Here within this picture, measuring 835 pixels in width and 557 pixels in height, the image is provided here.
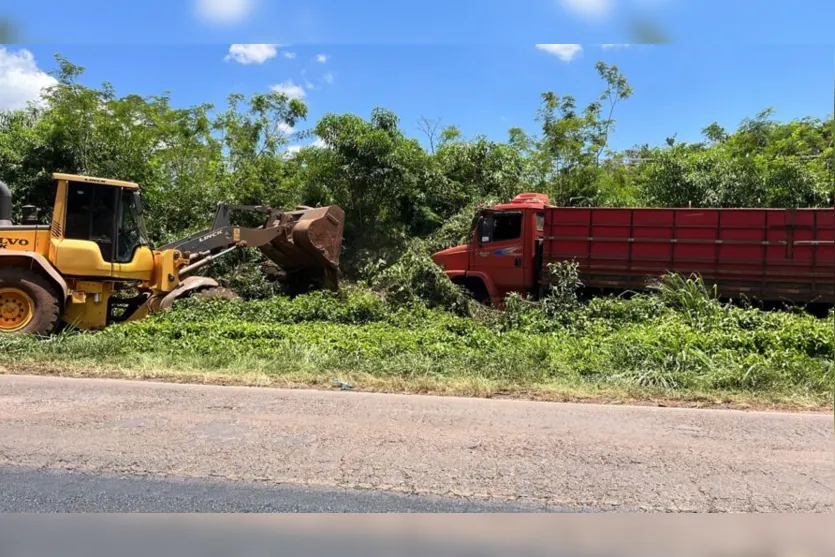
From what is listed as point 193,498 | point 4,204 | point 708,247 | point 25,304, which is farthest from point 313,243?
point 193,498

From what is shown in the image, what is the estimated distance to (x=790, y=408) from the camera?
708cm

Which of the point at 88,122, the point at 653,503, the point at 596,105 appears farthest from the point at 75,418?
the point at 596,105

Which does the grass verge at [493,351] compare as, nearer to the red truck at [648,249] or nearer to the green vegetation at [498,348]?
the green vegetation at [498,348]

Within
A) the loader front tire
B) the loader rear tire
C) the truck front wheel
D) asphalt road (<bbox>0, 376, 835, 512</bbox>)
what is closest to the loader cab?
the loader rear tire

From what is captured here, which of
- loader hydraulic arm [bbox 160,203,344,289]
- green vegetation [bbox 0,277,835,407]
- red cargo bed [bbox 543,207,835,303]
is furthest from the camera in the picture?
loader hydraulic arm [bbox 160,203,344,289]

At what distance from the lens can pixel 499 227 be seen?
1378 cm

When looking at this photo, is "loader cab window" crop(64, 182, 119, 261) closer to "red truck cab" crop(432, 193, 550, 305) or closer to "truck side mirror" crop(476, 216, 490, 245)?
"red truck cab" crop(432, 193, 550, 305)

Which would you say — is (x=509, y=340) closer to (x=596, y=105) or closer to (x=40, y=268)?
(x=40, y=268)

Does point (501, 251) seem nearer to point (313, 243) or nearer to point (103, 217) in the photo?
point (313, 243)

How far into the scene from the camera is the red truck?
11.9m

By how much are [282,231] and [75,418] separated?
8.39 meters

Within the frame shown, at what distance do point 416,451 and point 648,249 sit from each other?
9097 millimetres

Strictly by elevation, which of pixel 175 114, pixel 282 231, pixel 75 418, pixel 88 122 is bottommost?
pixel 75 418

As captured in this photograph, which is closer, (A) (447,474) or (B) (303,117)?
(A) (447,474)
